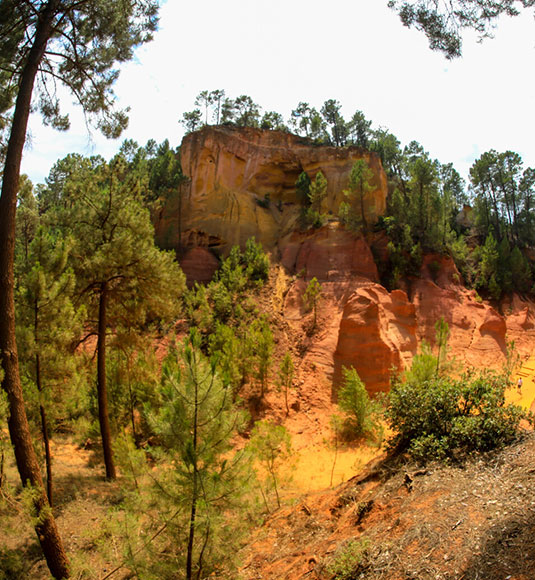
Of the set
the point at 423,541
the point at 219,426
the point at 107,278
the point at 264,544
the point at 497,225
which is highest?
the point at 497,225

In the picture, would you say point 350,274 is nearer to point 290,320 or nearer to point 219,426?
point 290,320

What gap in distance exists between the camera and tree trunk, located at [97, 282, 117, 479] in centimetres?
1206

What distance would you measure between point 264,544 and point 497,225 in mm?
46418

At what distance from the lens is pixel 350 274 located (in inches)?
1097

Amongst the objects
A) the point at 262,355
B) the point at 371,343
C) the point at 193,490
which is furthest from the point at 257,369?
the point at 193,490

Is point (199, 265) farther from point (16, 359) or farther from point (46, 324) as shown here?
point (16, 359)

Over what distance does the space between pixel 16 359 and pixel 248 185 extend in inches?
1312

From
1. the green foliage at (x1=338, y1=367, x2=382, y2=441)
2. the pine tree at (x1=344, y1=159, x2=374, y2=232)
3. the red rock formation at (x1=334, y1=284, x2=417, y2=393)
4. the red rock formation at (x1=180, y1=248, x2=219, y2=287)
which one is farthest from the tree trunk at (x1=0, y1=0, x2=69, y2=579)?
the pine tree at (x1=344, y1=159, x2=374, y2=232)

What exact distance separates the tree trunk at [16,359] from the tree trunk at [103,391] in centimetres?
540

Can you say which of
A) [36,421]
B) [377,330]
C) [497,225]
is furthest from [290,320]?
[497,225]

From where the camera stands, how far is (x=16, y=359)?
6762 millimetres

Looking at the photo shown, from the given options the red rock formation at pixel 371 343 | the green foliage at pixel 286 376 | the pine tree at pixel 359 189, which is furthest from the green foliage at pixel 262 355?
the pine tree at pixel 359 189

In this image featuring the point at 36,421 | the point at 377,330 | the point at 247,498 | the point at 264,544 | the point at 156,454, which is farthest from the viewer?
the point at 377,330

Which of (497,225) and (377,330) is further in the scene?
(497,225)
